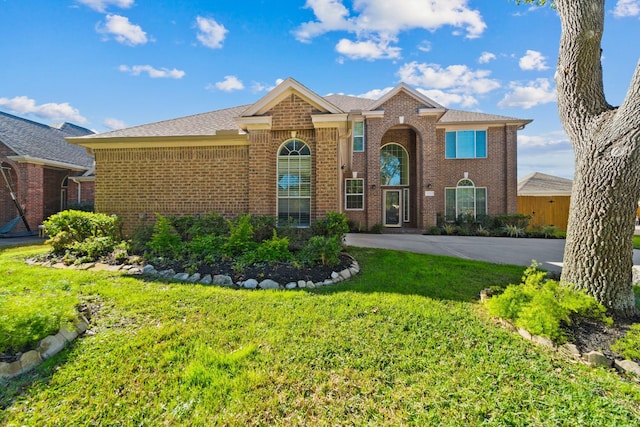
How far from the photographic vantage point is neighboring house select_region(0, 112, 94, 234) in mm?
14320

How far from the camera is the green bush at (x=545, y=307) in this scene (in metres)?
3.17

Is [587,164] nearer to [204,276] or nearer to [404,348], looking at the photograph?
[404,348]

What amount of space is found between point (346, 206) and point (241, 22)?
9.68 meters

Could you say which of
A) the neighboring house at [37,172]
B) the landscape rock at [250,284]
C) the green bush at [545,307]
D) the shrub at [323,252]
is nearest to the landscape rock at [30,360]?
the landscape rock at [250,284]

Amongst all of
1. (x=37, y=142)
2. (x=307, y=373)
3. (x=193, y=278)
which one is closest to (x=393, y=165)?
(x=193, y=278)

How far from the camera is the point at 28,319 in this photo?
9.71 ft

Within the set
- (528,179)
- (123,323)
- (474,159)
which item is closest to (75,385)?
(123,323)

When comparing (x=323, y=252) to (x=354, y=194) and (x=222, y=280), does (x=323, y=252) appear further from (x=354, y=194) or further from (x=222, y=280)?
(x=354, y=194)

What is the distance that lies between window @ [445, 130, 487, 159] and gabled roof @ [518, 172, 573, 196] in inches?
216

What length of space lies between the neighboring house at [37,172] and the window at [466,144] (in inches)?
812

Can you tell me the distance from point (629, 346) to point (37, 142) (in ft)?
80.3

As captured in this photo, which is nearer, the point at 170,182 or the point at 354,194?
the point at 170,182

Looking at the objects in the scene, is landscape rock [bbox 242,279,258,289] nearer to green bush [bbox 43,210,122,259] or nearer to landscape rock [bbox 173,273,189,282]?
landscape rock [bbox 173,273,189,282]

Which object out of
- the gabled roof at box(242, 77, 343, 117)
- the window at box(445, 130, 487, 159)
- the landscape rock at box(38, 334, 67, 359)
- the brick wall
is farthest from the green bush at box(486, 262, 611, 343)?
the window at box(445, 130, 487, 159)
